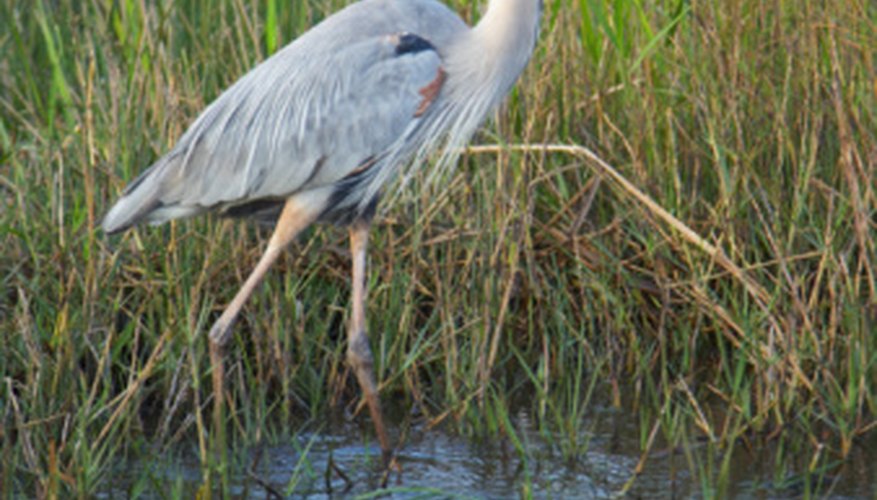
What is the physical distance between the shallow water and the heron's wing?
2.47ft

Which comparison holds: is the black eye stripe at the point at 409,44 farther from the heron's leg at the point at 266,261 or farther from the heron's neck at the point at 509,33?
the heron's leg at the point at 266,261

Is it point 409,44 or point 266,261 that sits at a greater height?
point 409,44

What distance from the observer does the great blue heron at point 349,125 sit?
14.4 ft

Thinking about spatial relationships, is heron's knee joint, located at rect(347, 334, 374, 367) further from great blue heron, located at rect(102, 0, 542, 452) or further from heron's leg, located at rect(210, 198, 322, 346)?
heron's leg, located at rect(210, 198, 322, 346)

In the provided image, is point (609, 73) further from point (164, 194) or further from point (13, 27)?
point (13, 27)

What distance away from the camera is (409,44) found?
4.39 meters

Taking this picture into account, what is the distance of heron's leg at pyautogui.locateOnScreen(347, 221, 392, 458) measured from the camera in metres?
4.45

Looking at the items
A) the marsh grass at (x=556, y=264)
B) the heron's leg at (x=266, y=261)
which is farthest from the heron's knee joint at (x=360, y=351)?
the heron's leg at (x=266, y=261)

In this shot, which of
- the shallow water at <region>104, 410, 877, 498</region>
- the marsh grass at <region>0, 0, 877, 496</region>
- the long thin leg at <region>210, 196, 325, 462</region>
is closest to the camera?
the shallow water at <region>104, 410, 877, 498</region>

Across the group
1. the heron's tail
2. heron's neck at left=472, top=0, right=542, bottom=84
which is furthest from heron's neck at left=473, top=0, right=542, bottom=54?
the heron's tail

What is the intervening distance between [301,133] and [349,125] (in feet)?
0.51

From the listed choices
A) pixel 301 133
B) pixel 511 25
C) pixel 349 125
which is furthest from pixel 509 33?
pixel 301 133

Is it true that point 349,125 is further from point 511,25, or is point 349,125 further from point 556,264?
point 556,264

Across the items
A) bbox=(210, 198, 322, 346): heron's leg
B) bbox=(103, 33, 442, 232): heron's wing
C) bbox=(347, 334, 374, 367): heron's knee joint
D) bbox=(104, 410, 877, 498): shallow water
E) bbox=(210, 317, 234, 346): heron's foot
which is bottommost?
bbox=(104, 410, 877, 498): shallow water
